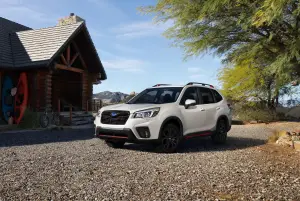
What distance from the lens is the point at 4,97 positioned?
15.5 meters

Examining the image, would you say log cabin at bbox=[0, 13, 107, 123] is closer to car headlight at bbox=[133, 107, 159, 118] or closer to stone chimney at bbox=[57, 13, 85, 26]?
stone chimney at bbox=[57, 13, 85, 26]

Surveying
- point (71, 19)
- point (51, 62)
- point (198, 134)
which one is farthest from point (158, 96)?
point (71, 19)

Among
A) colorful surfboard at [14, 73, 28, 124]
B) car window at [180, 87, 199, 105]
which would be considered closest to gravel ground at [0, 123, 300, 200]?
car window at [180, 87, 199, 105]

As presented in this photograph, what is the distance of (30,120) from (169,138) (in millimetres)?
9640

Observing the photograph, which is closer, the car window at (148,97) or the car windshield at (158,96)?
the car windshield at (158,96)

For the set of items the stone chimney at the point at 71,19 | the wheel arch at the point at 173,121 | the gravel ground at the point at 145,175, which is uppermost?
the stone chimney at the point at 71,19

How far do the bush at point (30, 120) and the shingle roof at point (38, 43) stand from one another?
2.48 meters

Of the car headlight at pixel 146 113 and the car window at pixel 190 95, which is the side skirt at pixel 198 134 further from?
the car headlight at pixel 146 113

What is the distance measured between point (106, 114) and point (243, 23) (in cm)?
561

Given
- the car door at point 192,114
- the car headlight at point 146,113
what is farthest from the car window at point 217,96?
the car headlight at point 146,113

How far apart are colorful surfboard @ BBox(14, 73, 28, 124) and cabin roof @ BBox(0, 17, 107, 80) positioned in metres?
0.73

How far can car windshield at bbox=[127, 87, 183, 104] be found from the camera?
26.6 feet

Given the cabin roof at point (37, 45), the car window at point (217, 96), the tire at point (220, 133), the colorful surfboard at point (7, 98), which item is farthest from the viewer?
the colorful surfboard at point (7, 98)

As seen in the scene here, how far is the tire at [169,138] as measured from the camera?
7.38 meters
